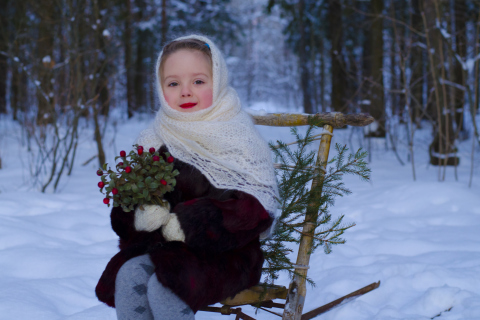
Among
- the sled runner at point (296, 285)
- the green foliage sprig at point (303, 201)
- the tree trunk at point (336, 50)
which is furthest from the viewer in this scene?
the tree trunk at point (336, 50)

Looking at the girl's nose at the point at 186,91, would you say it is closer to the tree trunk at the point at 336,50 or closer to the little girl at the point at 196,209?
the little girl at the point at 196,209

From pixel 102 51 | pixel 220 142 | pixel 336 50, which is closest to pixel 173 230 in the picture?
pixel 220 142

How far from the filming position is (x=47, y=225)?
13.0 ft

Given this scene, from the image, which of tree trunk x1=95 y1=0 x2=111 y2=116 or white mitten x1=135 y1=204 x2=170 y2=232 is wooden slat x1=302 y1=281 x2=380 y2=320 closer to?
white mitten x1=135 y1=204 x2=170 y2=232

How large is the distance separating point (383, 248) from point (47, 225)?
293 cm

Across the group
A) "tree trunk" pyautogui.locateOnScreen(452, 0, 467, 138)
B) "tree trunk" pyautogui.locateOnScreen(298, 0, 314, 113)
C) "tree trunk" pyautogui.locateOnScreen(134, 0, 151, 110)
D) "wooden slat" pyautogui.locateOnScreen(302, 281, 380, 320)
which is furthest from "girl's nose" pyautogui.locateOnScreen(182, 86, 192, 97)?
"tree trunk" pyautogui.locateOnScreen(298, 0, 314, 113)

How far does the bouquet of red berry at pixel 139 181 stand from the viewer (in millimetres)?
1650

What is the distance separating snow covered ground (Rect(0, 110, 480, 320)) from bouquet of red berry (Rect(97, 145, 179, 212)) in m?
1.15

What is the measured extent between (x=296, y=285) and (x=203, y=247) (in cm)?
66

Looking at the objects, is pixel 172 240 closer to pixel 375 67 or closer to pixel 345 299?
pixel 345 299

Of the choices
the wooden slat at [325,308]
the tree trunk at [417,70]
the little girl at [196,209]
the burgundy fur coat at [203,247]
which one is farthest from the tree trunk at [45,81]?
the tree trunk at [417,70]

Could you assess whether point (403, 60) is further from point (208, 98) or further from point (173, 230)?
point (173, 230)

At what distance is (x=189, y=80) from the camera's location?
2.09 metres

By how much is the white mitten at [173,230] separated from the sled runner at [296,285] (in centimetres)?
40
